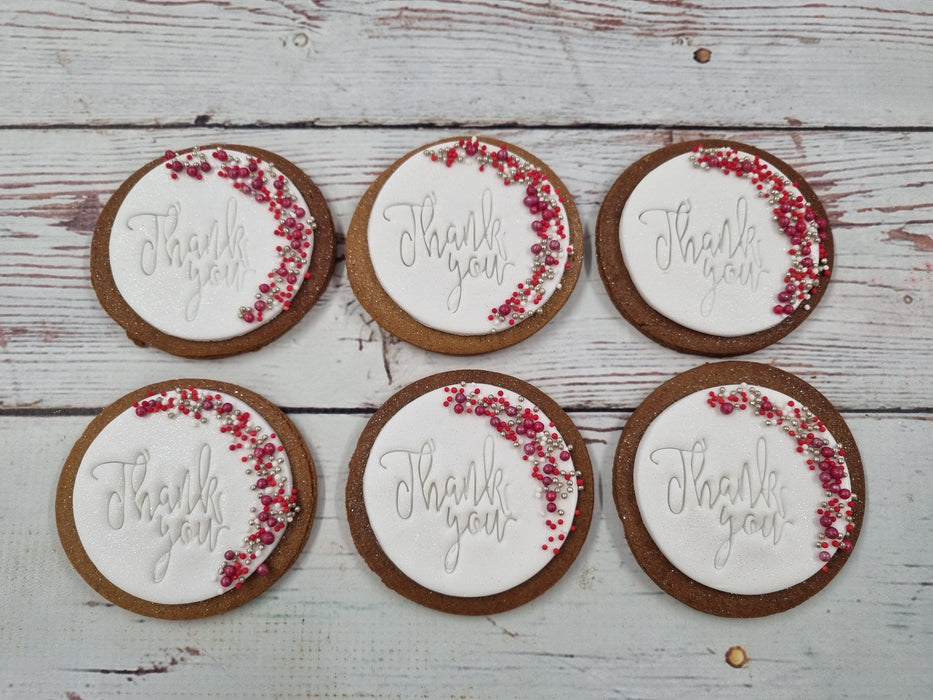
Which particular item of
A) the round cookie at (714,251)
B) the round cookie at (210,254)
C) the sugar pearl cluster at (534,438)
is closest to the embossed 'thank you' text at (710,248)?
the round cookie at (714,251)

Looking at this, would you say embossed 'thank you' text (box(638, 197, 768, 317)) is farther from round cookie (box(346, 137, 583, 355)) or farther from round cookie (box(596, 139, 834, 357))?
round cookie (box(346, 137, 583, 355))

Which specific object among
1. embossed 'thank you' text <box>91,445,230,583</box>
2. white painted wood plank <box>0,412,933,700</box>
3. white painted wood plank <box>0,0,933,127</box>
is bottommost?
white painted wood plank <box>0,412,933,700</box>

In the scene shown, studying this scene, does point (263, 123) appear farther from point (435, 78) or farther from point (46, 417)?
point (46, 417)

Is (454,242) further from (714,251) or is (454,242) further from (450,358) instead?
(714,251)

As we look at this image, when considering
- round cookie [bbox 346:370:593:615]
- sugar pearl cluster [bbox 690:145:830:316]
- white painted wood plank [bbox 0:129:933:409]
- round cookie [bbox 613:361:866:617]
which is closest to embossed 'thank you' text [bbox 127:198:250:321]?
white painted wood plank [bbox 0:129:933:409]

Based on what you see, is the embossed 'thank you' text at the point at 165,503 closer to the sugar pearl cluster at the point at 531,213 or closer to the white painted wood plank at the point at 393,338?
the white painted wood plank at the point at 393,338

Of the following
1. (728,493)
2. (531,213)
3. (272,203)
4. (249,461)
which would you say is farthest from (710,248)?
(249,461)
